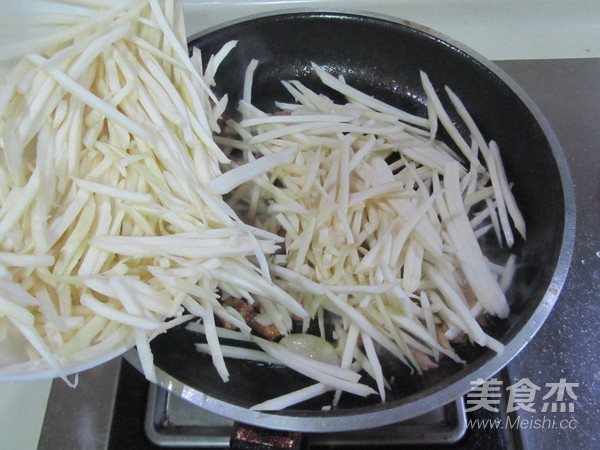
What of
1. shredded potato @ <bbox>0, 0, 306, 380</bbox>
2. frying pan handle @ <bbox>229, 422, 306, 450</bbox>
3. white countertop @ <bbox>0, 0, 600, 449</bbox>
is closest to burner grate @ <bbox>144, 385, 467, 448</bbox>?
frying pan handle @ <bbox>229, 422, 306, 450</bbox>

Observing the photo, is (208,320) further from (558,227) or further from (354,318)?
(558,227)

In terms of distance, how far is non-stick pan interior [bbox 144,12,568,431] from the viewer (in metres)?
0.79

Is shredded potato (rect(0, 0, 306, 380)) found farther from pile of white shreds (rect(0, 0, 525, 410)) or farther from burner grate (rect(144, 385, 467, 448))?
burner grate (rect(144, 385, 467, 448))

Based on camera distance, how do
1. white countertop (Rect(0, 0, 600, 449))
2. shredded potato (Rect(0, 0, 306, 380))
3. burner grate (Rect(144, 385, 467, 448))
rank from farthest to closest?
white countertop (Rect(0, 0, 600, 449)) < burner grate (Rect(144, 385, 467, 448)) < shredded potato (Rect(0, 0, 306, 380))

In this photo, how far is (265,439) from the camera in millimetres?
815

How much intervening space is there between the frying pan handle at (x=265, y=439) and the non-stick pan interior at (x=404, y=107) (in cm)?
5

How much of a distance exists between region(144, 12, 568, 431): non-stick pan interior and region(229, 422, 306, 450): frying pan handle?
0.16ft

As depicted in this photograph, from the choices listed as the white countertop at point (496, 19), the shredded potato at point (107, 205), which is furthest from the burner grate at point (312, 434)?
the white countertop at point (496, 19)

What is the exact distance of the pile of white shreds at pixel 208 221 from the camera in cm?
69

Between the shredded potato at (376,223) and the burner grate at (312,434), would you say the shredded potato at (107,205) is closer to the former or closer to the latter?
the shredded potato at (376,223)

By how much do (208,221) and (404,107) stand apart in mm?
668

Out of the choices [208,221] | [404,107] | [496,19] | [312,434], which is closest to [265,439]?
[312,434]

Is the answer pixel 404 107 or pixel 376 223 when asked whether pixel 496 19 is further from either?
pixel 376 223

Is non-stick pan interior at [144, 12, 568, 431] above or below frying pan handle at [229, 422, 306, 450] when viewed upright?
above
